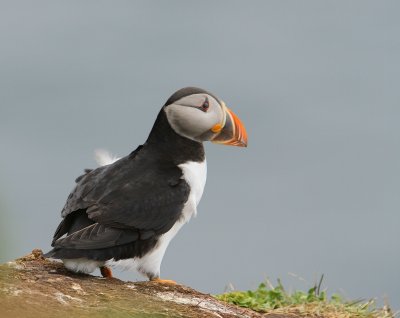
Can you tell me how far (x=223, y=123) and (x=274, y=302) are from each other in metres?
2.10

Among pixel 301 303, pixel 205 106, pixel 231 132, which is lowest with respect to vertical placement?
pixel 301 303

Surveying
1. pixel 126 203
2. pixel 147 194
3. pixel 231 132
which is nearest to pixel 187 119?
pixel 231 132

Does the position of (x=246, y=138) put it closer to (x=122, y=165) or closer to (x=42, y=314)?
(x=122, y=165)

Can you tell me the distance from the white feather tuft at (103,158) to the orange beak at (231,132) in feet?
3.76

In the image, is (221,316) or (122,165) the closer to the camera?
(221,316)

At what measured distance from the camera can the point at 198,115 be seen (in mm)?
8508

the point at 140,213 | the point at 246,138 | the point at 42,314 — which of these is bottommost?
the point at 42,314

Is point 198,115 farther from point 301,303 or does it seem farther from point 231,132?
point 301,303

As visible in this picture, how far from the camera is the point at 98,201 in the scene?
766 centimetres

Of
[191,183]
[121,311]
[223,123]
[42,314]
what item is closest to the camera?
[42,314]

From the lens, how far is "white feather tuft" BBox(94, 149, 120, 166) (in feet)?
29.6

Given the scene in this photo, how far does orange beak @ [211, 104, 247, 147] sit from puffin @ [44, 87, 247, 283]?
11 mm


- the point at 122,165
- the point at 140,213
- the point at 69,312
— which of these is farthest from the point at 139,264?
the point at 69,312

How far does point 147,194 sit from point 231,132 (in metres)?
1.47
